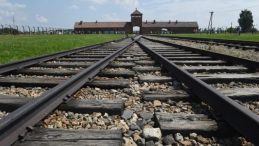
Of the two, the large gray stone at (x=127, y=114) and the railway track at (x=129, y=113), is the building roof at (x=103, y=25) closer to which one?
the railway track at (x=129, y=113)

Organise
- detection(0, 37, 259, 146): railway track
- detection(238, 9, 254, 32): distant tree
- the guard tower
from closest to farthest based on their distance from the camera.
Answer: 1. detection(0, 37, 259, 146): railway track
2. the guard tower
3. detection(238, 9, 254, 32): distant tree

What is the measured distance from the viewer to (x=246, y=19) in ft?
360

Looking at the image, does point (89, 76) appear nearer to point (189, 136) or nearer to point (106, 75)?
point (106, 75)

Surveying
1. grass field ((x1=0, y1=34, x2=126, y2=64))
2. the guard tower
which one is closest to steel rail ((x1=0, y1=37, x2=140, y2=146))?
grass field ((x1=0, y1=34, x2=126, y2=64))

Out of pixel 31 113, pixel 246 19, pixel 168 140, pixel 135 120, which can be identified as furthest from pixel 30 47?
pixel 246 19

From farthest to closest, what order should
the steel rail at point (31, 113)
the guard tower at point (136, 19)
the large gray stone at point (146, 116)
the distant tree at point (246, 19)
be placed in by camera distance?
the distant tree at point (246, 19) < the guard tower at point (136, 19) < the large gray stone at point (146, 116) < the steel rail at point (31, 113)

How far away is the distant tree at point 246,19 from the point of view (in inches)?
4286

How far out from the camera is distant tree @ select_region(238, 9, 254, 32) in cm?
10888

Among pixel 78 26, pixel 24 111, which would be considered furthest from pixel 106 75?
pixel 78 26

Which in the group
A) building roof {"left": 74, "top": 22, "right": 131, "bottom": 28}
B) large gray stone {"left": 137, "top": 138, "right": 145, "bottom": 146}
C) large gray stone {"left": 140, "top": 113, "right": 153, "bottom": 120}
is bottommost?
large gray stone {"left": 137, "top": 138, "right": 145, "bottom": 146}

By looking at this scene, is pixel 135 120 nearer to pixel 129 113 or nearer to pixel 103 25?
pixel 129 113

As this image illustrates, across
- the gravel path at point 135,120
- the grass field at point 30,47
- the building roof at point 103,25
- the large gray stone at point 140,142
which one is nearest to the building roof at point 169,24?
the building roof at point 103,25

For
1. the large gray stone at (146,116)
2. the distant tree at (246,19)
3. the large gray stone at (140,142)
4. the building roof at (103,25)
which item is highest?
the distant tree at (246,19)

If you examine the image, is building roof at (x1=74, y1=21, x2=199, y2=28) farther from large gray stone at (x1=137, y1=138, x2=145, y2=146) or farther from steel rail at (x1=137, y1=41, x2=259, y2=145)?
large gray stone at (x1=137, y1=138, x2=145, y2=146)
